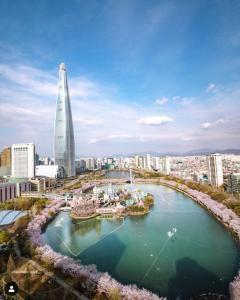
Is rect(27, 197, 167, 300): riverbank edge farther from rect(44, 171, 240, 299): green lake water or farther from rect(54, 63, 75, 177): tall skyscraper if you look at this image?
rect(54, 63, 75, 177): tall skyscraper

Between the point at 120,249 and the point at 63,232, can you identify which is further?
the point at 63,232

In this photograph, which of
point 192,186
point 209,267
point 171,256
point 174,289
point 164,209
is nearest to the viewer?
point 174,289

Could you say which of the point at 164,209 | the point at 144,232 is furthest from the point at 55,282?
the point at 164,209

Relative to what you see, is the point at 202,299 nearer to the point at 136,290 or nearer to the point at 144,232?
the point at 136,290

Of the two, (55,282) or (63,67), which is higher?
(63,67)

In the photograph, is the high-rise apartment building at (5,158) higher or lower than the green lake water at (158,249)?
higher

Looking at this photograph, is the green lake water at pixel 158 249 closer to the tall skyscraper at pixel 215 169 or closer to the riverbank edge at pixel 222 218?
the riverbank edge at pixel 222 218

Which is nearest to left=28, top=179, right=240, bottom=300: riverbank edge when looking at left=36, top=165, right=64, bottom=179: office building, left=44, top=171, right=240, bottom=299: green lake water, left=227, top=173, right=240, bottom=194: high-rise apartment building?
left=44, top=171, right=240, bottom=299: green lake water

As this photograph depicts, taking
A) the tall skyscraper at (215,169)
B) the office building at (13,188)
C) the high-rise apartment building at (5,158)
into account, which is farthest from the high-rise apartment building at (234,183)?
the high-rise apartment building at (5,158)
